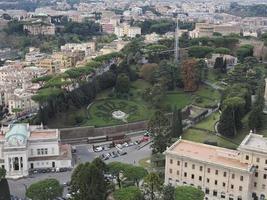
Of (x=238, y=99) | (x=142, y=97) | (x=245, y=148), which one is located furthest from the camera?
(x=142, y=97)

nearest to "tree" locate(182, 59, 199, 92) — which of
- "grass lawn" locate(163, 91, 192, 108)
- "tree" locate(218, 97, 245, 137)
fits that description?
"grass lawn" locate(163, 91, 192, 108)

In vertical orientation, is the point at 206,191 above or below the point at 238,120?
below

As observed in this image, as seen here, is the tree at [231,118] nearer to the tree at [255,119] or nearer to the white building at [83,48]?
the tree at [255,119]

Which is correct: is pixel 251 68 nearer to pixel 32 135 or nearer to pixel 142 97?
pixel 142 97

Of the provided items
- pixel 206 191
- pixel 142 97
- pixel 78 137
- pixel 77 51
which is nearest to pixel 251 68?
pixel 142 97

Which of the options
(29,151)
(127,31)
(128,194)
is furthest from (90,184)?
(127,31)

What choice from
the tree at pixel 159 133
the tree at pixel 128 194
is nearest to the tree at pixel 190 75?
the tree at pixel 159 133
